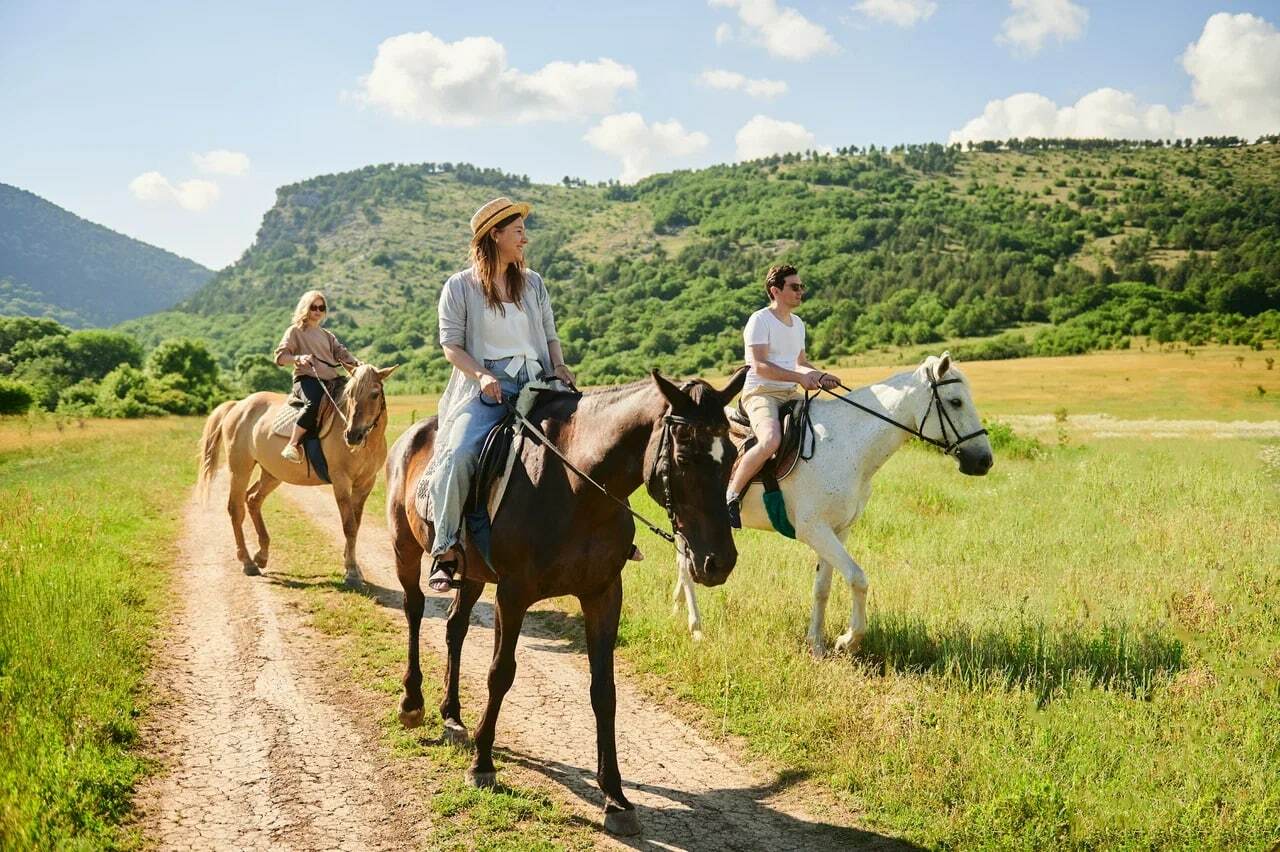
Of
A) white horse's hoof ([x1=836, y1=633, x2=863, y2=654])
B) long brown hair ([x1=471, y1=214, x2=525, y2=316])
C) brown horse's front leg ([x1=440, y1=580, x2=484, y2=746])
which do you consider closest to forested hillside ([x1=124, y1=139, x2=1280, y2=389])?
white horse's hoof ([x1=836, y1=633, x2=863, y2=654])

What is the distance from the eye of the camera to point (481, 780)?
4793 mm

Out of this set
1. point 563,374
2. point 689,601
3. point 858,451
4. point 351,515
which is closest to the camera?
point 563,374

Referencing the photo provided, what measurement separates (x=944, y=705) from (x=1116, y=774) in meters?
1.16

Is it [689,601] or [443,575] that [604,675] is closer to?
[443,575]

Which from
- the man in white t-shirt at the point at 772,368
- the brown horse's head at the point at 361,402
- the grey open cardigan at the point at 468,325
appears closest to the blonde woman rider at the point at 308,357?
the brown horse's head at the point at 361,402

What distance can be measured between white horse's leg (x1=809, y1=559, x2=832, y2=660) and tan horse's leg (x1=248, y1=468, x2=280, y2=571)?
24.1 ft

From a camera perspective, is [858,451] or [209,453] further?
[209,453]

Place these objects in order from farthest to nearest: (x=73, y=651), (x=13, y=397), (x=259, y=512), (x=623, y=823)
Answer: (x=13, y=397), (x=259, y=512), (x=73, y=651), (x=623, y=823)

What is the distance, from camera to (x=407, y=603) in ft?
20.2

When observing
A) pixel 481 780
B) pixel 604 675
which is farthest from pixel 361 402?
pixel 604 675

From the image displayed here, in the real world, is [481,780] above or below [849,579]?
below

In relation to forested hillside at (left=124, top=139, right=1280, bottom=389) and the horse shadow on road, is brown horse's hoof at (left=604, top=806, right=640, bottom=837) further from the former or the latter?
forested hillside at (left=124, top=139, right=1280, bottom=389)

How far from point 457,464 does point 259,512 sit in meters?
7.66

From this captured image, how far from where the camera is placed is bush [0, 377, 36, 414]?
93.6 ft
